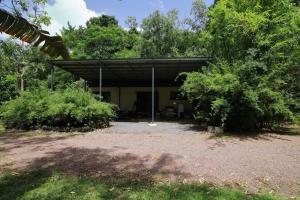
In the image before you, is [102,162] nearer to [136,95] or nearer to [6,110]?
[6,110]

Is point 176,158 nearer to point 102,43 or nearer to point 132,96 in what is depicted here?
point 132,96

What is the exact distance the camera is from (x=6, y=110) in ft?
45.8

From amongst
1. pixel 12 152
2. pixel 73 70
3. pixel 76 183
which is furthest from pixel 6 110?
pixel 76 183

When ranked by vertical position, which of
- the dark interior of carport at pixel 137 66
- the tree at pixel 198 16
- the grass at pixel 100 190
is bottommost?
the grass at pixel 100 190

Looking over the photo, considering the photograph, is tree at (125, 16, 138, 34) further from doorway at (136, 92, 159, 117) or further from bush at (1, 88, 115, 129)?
bush at (1, 88, 115, 129)

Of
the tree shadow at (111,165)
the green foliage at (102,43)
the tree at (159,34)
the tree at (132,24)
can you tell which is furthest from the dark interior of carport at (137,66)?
the tree at (132,24)

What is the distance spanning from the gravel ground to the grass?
1.39 feet

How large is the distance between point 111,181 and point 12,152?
4.10 metres

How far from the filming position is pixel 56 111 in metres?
12.1

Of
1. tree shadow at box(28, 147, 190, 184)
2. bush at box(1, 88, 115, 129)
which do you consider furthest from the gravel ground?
bush at box(1, 88, 115, 129)

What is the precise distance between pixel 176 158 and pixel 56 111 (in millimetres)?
6931

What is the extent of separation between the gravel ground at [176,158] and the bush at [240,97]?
103 centimetres

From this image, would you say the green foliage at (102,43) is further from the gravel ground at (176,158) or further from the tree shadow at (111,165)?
the tree shadow at (111,165)

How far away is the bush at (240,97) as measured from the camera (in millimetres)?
10578
